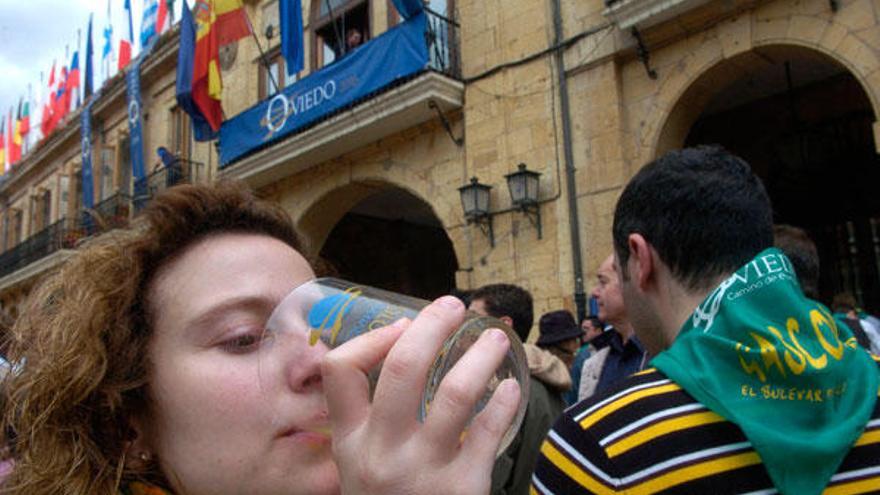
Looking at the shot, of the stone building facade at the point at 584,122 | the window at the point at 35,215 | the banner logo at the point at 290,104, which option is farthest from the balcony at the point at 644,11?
the window at the point at 35,215

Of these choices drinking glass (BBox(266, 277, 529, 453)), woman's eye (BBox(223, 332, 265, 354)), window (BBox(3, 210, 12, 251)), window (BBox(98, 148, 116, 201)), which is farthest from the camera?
window (BBox(3, 210, 12, 251))

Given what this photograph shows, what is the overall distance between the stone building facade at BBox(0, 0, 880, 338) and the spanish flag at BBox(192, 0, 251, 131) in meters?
1.03

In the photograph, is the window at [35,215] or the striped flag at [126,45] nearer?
the striped flag at [126,45]

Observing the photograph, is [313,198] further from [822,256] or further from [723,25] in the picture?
[822,256]

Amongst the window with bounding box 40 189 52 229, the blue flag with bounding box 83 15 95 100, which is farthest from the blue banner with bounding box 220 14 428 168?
the window with bounding box 40 189 52 229

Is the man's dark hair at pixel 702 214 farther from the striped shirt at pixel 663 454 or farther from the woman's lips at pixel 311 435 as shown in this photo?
the woman's lips at pixel 311 435

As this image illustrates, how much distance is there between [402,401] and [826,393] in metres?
1.05

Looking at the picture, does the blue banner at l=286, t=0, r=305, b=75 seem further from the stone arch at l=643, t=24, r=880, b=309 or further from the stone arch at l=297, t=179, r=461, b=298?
the stone arch at l=643, t=24, r=880, b=309

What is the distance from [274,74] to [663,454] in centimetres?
1095

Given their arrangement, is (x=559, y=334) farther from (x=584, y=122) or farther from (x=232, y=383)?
(x=232, y=383)

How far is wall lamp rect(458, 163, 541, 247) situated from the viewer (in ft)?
23.5

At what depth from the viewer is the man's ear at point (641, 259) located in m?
1.80

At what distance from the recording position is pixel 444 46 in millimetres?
8367

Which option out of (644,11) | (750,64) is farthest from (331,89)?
(750,64)
